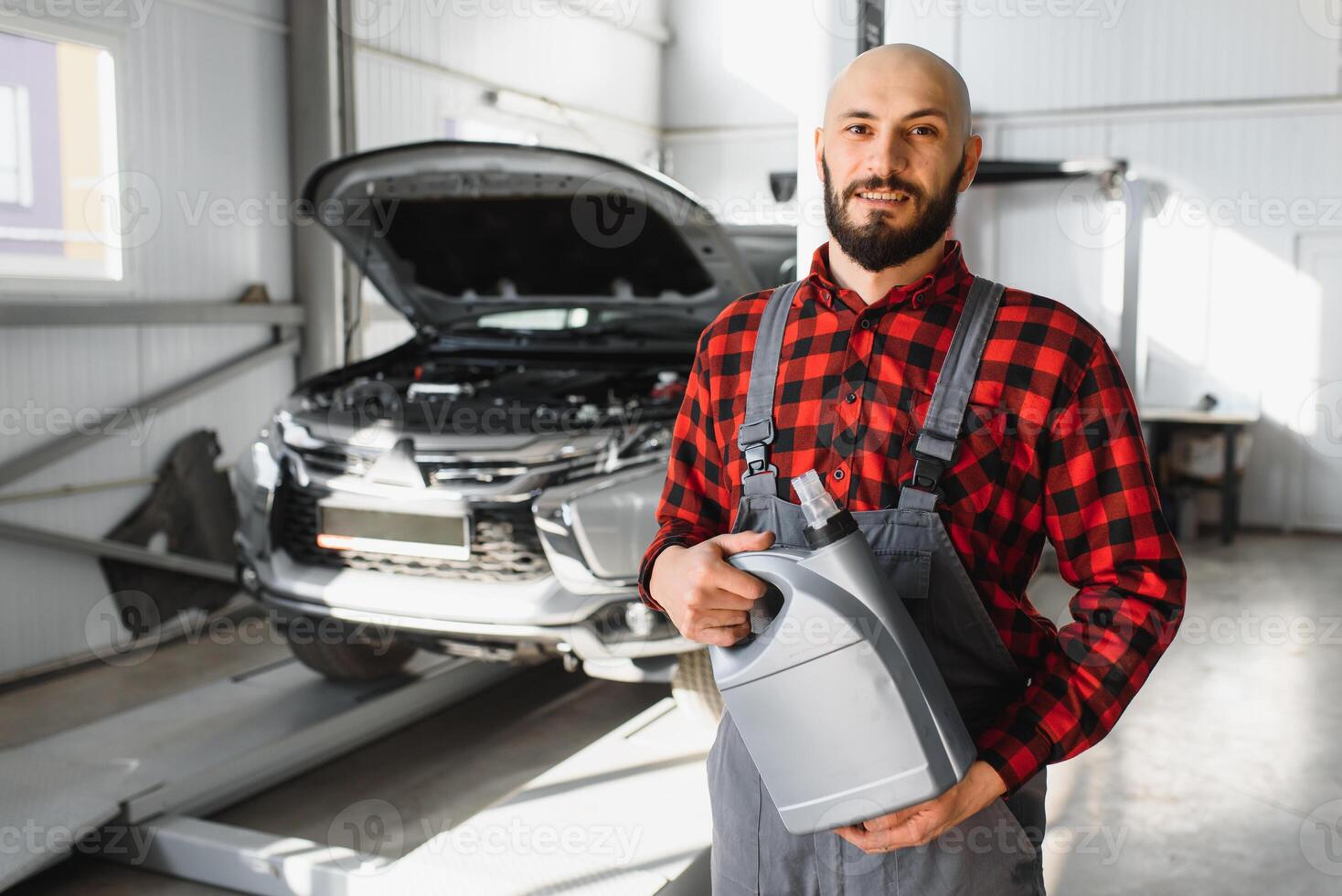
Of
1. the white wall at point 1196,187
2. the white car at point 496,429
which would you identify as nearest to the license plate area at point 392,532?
the white car at point 496,429

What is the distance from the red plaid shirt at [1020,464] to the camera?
1136 millimetres

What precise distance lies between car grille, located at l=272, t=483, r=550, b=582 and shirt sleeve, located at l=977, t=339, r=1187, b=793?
6.30ft

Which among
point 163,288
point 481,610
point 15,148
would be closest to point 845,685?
point 481,610

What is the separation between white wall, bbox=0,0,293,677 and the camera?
455 centimetres

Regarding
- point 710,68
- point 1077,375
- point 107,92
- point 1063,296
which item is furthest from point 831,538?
point 710,68

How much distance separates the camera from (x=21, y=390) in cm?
450

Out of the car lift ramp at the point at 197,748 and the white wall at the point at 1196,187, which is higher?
the white wall at the point at 1196,187

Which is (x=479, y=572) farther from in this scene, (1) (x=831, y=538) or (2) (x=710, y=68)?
(2) (x=710, y=68)

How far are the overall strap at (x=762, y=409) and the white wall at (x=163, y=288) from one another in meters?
4.12

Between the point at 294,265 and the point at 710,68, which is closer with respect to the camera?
the point at 294,265

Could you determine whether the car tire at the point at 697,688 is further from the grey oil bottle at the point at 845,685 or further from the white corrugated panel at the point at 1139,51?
the white corrugated panel at the point at 1139,51

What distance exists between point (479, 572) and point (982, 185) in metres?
6.86

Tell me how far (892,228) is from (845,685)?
0.50 m

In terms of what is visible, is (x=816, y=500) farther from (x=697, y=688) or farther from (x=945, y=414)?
(x=697, y=688)
